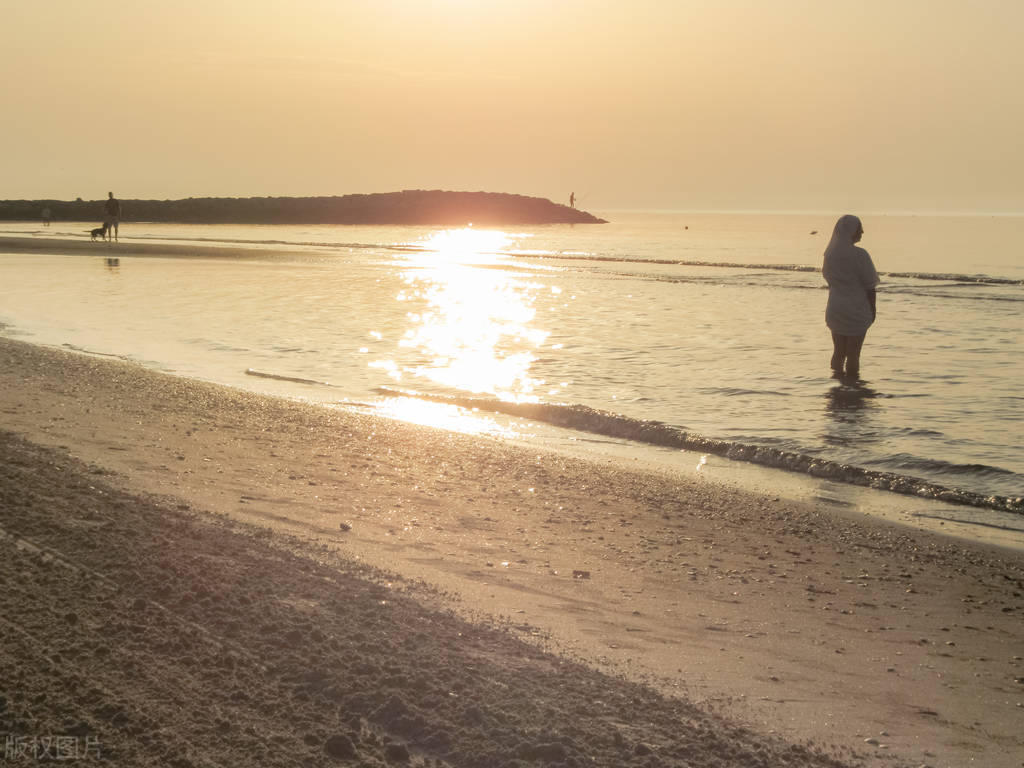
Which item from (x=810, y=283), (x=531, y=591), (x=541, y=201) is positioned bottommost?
A: (x=531, y=591)

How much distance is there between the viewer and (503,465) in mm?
8633

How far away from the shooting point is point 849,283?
13.0m

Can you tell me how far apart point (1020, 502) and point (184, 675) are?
22.9 feet

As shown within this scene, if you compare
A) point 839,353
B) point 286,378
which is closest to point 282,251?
point 286,378

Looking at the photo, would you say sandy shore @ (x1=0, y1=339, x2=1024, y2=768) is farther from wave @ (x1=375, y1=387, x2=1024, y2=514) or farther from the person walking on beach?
the person walking on beach

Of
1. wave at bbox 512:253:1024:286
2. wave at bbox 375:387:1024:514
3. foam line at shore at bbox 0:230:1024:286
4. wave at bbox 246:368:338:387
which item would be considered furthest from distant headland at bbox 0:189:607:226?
wave at bbox 375:387:1024:514

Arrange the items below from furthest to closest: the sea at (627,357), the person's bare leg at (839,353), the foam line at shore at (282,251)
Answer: the foam line at shore at (282,251), the person's bare leg at (839,353), the sea at (627,357)

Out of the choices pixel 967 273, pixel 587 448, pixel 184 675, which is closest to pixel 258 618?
pixel 184 675

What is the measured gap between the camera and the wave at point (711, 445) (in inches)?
331

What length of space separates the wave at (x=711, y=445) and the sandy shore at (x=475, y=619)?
137 centimetres

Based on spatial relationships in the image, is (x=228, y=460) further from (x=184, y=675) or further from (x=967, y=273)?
(x=967, y=273)

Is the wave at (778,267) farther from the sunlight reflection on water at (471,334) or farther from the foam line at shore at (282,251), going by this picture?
the sunlight reflection on water at (471,334)

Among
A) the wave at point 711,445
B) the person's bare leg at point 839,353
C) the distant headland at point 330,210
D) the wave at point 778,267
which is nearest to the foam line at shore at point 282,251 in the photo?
the wave at point 778,267

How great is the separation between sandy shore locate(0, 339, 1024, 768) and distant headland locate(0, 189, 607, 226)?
3771 inches
